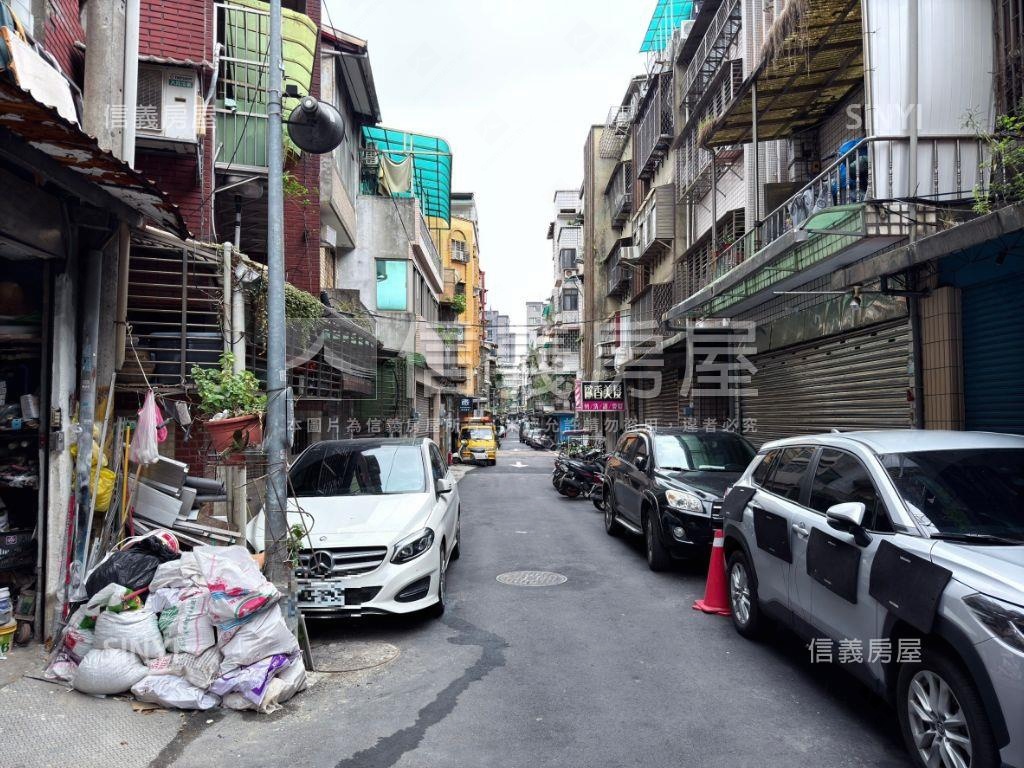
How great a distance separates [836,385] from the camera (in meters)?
11.7

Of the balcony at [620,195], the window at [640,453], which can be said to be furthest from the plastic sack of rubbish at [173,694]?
the balcony at [620,195]

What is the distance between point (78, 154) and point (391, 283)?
1796 centimetres

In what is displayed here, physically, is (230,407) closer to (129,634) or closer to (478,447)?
(129,634)

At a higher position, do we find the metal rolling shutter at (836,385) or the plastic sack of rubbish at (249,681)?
the metal rolling shutter at (836,385)

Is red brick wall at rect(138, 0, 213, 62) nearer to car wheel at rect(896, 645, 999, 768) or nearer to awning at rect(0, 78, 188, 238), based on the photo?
awning at rect(0, 78, 188, 238)

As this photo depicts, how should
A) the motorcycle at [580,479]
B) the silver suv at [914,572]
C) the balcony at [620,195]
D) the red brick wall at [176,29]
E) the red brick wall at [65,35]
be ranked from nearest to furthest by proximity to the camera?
1. the silver suv at [914,572]
2. the red brick wall at [65,35]
3. the red brick wall at [176,29]
4. the motorcycle at [580,479]
5. the balcony at [620,195]

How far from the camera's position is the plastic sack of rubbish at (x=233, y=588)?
463cm

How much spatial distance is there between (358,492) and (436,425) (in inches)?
1073

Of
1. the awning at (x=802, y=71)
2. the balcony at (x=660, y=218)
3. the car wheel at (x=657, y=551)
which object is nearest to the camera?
the car wheel at (x=657, y=551)

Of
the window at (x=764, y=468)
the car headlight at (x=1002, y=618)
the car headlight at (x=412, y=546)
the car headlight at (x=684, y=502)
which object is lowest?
the car headlight at (x=412, y=546)

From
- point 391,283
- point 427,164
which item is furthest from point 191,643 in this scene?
point 427,164

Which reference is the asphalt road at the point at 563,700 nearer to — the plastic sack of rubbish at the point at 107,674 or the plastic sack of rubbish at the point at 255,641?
the plastic sack of rubbish at the point at 255,641

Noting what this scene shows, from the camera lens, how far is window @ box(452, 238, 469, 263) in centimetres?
4999

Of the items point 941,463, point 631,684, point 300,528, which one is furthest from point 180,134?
point 941,463
